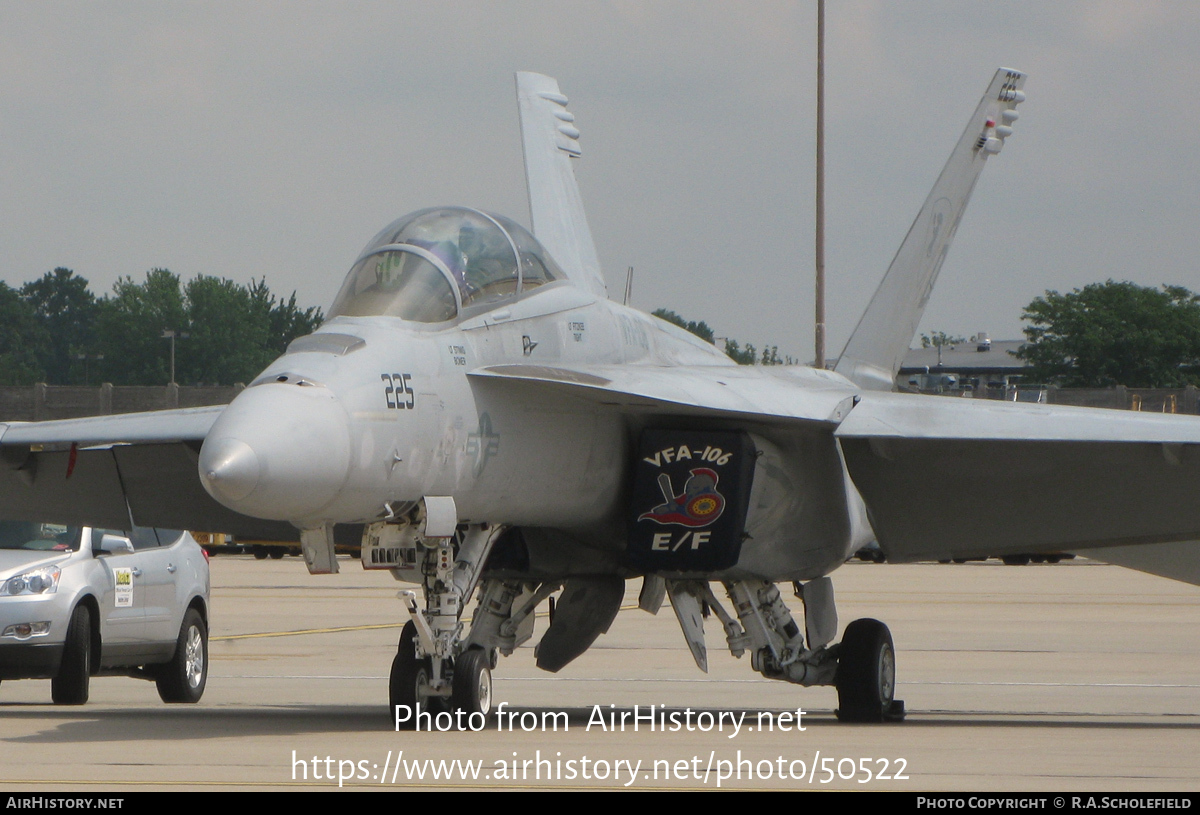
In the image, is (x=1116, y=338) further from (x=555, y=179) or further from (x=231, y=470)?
(x=231, y=470)

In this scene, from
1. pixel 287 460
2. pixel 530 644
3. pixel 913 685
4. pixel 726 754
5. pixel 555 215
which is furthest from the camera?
pixel 530 644

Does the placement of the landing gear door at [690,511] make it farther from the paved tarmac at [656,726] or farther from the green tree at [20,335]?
the green tree at [20,335]

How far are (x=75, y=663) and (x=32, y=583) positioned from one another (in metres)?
0.71

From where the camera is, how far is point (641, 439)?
11359mm

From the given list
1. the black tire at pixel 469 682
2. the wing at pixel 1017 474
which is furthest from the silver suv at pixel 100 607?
the wing at pixel 1017 474

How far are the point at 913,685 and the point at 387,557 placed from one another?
7549mm

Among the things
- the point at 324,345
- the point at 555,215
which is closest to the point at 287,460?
the point at 324,345

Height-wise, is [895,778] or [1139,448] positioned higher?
[1139,448]

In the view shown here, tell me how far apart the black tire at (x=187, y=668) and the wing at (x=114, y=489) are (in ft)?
4.77

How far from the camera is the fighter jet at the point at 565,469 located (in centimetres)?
912

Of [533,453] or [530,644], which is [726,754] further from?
[530,644]

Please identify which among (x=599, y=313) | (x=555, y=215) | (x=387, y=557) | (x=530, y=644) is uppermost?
(x=555, y=215)

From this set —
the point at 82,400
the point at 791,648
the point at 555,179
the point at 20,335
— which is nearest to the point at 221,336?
the point at 20,335

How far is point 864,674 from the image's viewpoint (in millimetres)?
12180
